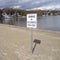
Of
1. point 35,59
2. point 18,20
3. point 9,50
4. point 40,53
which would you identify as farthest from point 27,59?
point 18,20

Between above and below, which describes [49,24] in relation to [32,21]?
below

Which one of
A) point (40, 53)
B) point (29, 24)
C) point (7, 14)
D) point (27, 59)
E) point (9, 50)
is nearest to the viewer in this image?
point (29, 24)

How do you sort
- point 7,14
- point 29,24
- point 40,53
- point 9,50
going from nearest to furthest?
point 29,24
point 40,53
point 9,50
point 7,14

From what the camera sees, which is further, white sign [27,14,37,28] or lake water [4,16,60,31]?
lake water [4,16,60,31]

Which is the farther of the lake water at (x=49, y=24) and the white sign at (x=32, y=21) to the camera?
the lake water at (x=49, y=24)

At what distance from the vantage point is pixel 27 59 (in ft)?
23.2

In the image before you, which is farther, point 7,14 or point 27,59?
point 7,14

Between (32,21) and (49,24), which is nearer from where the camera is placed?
(32,21)

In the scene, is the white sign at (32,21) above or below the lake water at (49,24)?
above

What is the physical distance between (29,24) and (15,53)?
2784 mm

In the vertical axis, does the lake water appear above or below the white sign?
below

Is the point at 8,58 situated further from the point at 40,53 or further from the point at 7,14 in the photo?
the point at 7,14

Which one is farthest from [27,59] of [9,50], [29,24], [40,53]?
[29,24]

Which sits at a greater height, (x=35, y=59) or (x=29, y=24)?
(x=29, y=24)
